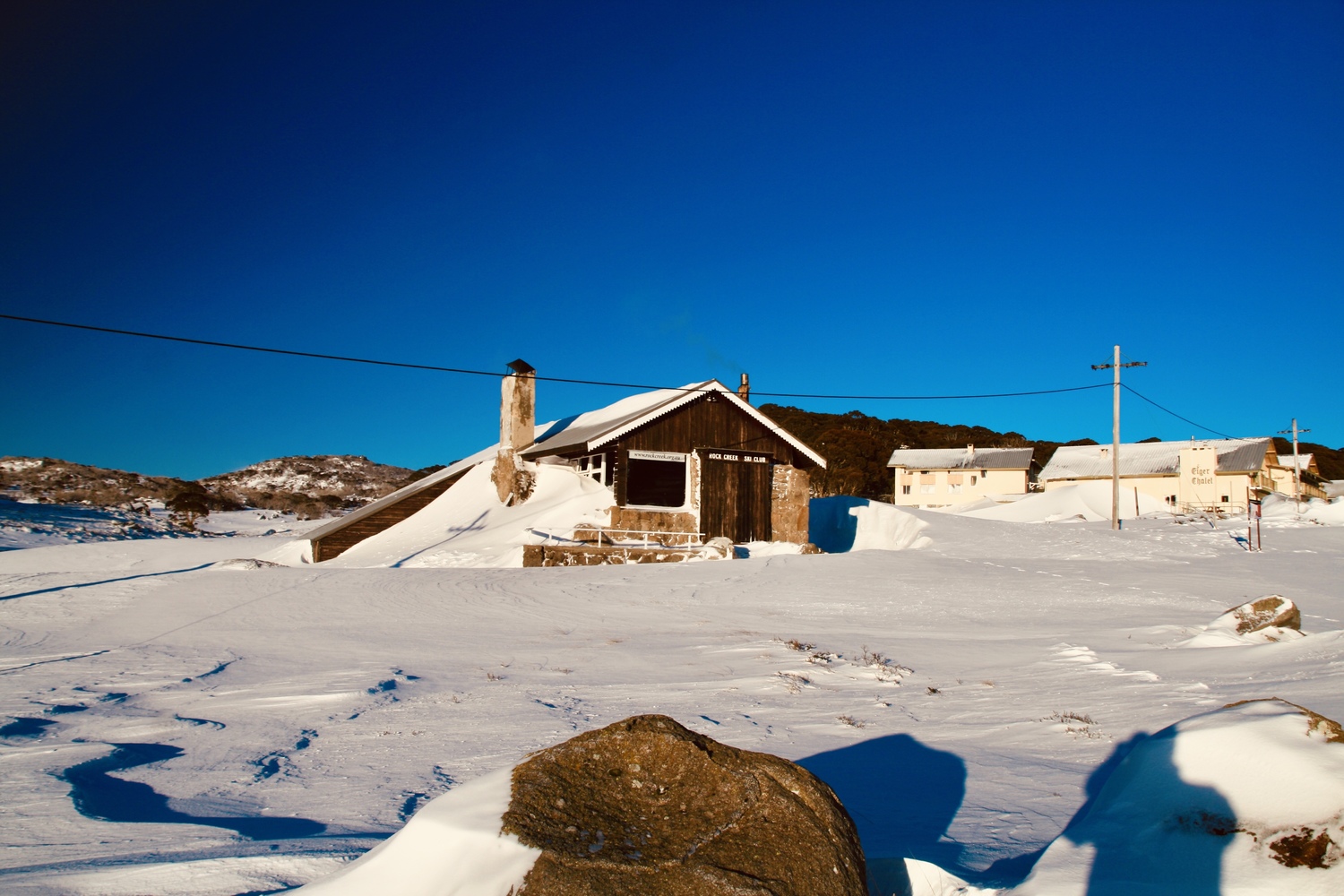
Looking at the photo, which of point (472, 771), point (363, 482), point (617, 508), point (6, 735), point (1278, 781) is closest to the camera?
point (1278, 781)

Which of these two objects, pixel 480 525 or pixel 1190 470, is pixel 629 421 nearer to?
pixel 480 525

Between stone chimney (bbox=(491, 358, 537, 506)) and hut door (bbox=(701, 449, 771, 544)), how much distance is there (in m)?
5.70

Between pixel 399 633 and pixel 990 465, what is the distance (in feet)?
175

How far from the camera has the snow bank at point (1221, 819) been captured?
3041 millimetres

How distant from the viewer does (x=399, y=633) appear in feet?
39.9

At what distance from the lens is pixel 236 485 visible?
64.7 m

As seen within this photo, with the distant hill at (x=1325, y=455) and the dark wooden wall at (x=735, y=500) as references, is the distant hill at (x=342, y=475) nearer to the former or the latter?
the distant hill at (x=1325, y=455)

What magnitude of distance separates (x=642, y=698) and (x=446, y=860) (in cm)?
544

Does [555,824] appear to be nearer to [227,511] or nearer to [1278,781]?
[1278,781]

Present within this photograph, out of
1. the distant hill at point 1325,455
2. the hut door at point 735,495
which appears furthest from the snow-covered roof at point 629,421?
the distant hill at point 1325,455

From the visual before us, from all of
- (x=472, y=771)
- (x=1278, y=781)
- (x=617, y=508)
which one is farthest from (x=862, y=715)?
(x=617, y=508)

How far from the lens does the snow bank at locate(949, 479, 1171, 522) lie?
4197 centimetres

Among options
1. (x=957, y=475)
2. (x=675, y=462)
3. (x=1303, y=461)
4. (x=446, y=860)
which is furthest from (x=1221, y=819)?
(x=1303, y=461)

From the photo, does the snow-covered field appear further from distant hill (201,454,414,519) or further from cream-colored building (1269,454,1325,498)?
cream-colored building (1269,454,1325,498)
